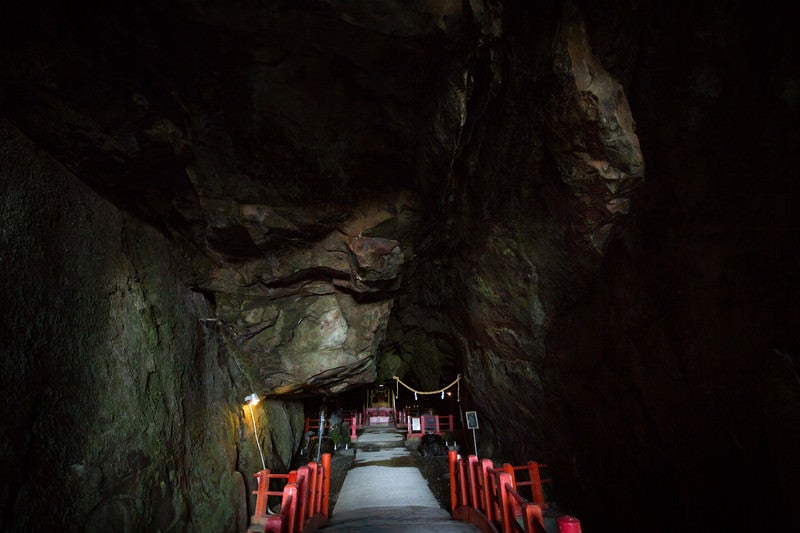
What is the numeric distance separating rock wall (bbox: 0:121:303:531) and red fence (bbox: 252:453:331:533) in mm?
619

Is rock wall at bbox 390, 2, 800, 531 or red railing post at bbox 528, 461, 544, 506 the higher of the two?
rock wall at bbox 390, 2, 800, 531

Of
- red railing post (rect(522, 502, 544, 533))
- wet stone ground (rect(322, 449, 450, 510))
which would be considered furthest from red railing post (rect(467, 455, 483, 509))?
red railing post (rect(522, 502, 544, 533))

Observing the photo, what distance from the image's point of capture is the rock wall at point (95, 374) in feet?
12.4

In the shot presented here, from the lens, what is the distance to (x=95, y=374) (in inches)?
184

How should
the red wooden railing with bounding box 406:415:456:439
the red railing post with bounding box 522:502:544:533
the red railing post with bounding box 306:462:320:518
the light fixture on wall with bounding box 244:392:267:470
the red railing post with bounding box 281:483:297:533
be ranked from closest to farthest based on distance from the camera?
the red railing post with bounding box 522:502:544:533
the red railing post with bounding box 281:483:297:533
the red railing post with bounding box 306:462:320:518
the light fixture on wall with bounding box 244:392:267:470
the red wooden railing with bounding box 406:415:456:439

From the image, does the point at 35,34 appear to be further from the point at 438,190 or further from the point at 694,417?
the point at 694,417

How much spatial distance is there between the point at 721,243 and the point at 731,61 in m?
1.95

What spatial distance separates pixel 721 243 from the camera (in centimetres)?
409

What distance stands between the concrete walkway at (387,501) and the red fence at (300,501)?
0.40 m

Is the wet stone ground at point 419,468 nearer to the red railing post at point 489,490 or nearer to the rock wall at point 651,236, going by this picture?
the red railing post at point 489,490

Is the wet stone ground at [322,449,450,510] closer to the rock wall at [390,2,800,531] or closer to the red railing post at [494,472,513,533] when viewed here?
the rock wall at [390,2,800,531]

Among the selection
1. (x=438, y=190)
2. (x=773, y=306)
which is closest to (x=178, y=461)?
(x=438, y=190)

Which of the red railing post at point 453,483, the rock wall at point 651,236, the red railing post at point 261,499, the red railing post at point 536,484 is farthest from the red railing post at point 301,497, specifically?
the rock wall at point 651,236

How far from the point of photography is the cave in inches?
150
